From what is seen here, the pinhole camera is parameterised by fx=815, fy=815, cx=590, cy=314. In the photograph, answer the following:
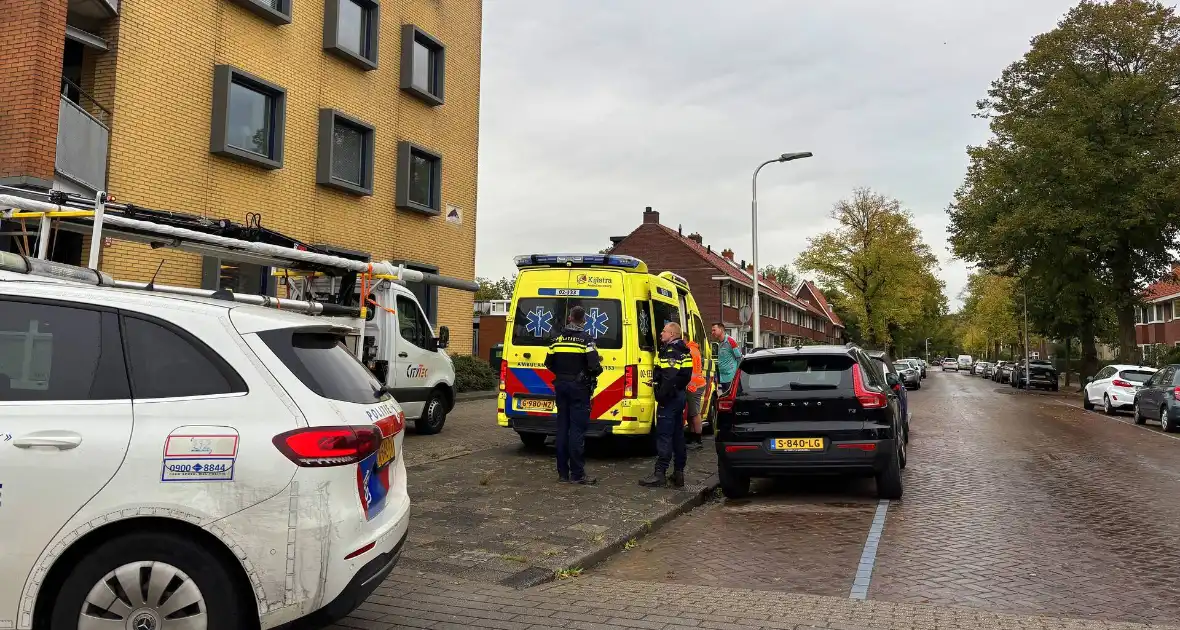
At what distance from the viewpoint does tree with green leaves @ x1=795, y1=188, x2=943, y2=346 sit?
56250mm

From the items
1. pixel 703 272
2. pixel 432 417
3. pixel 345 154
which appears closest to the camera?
pixel 432 417

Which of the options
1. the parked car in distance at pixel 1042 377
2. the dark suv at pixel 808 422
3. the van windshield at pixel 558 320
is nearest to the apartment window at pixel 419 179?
the van windshield at pixel 558 320

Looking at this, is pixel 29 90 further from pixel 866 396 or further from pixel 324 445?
pixel 866 396

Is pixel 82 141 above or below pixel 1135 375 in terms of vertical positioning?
above

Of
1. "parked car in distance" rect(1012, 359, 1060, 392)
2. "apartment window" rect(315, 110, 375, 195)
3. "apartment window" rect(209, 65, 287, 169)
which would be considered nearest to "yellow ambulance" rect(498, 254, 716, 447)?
"apartment window" rect(209, 65, 287, 169)

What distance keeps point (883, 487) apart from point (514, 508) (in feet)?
12.0

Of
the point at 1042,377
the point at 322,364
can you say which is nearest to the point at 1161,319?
the point at 1042,377

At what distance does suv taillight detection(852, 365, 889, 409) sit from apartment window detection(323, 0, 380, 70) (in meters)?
13.9

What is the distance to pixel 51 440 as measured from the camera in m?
3.17

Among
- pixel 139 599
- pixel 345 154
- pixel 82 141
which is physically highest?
pixel 345 154

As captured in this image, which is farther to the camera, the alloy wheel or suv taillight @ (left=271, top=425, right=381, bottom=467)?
suv taillight @ (left=271, top=425, right=381, bottom=467)

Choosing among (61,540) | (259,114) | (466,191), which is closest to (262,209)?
(259,114)

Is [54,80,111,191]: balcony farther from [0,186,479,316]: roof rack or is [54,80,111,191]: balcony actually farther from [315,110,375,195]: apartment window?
[0,186,479,316]: roof rack

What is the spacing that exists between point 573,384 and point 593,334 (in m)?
2.05
